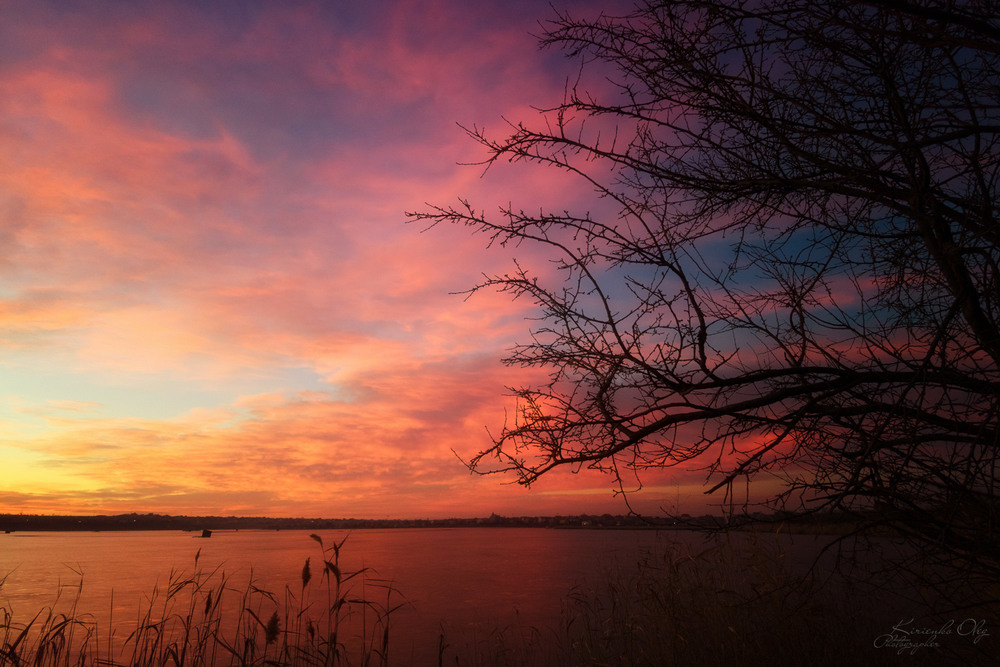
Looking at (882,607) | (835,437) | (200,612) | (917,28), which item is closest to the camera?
(917,28)

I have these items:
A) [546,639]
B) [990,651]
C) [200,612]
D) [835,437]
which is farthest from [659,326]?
[200,612]

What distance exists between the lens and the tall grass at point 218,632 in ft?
14.0

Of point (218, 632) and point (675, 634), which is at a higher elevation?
point (675, 634)

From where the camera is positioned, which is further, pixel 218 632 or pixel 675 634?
pixel 218 632

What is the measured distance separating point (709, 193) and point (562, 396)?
1480 millimetres

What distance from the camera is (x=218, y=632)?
33.7 ft

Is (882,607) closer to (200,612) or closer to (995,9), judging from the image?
(995,9)

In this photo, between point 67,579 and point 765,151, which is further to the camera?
point 67,579

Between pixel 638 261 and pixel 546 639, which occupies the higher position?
pixel 638 261

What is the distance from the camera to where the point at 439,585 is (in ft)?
64.8

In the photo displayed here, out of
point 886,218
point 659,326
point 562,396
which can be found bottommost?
point 562,396

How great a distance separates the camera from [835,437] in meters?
3.31

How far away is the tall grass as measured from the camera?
4262 mm

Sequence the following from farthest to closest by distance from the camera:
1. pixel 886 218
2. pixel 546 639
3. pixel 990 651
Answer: pixel 546 639, pixel 990 651, pixel 886 218
